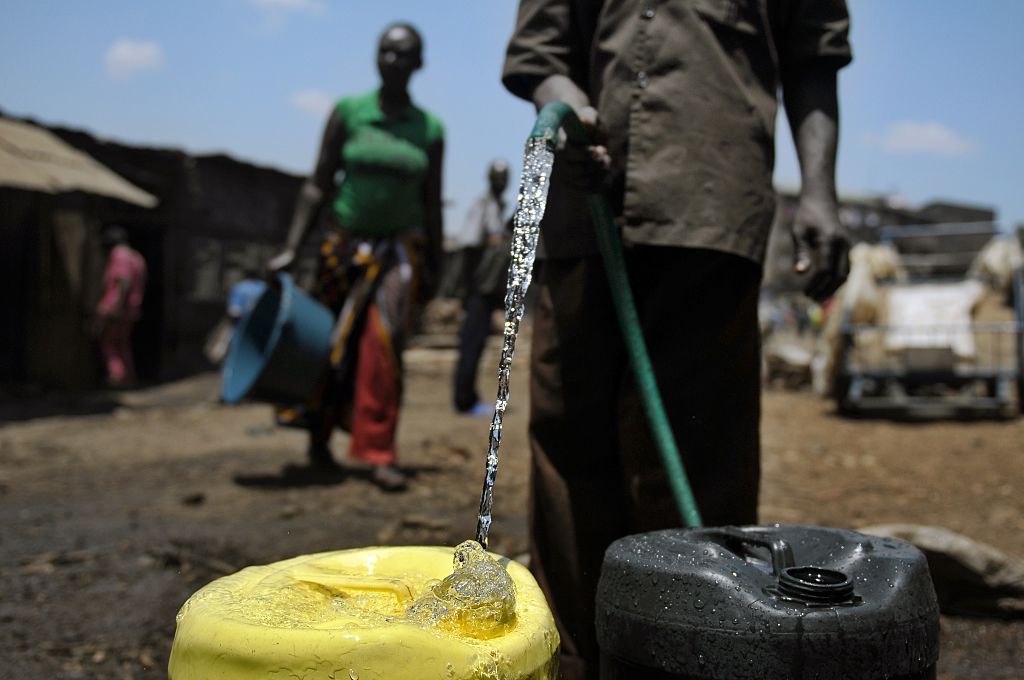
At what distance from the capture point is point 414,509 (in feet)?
13.2

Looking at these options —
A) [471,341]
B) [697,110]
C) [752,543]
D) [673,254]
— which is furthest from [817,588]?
[471,341]

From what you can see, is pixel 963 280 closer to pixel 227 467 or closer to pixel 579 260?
pixel 227 467

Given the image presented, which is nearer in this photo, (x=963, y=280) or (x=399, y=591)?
(x=399, y=591)

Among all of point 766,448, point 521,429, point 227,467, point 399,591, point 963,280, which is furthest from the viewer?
point 963,280

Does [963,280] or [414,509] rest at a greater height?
[963,280]

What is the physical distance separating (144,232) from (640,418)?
12.4m

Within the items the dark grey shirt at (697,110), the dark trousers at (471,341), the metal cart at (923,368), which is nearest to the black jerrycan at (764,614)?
the dark grey shirt at (697,110)

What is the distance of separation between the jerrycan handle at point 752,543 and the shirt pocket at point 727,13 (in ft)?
3.43

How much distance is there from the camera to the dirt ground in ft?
8.18

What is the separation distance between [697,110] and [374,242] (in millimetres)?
2991

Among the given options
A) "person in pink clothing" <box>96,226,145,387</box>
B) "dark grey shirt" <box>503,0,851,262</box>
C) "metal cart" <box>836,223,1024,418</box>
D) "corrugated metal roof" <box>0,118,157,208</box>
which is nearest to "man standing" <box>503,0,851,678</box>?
"dark grey shirt" <box>503,0,851,262</box>

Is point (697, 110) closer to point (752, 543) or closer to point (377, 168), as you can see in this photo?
point (752, 543)

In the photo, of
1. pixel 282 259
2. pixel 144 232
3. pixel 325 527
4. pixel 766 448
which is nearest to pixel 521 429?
pixel 766 448

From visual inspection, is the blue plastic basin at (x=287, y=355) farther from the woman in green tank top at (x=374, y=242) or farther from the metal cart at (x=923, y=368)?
the metal cart at (x=923, y=368)
